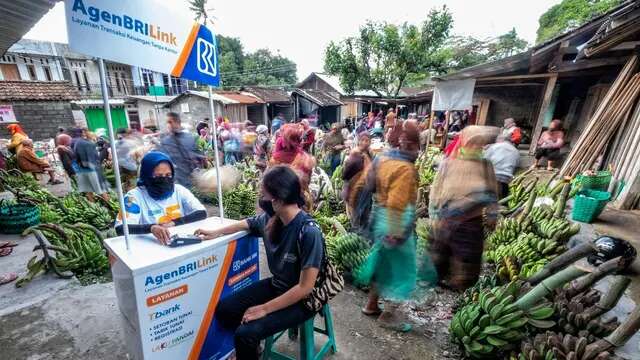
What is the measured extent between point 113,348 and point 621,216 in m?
7.11

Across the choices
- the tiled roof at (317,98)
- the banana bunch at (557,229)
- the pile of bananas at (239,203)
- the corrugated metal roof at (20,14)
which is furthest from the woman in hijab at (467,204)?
the tiled roof at (317,98)

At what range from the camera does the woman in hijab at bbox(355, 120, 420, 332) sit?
282cm

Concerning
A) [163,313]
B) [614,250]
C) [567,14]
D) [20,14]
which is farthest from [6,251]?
[567,14]

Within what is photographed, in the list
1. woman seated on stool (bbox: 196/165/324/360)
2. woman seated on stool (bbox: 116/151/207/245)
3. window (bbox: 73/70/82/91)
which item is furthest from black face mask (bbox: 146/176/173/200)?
window (bbox: 73/70/82/91)

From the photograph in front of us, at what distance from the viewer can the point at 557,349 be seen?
213cm

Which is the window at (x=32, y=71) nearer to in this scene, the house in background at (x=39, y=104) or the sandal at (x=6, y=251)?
the house in background at (x=39, y=104)

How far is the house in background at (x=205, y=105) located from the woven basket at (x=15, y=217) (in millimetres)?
14061

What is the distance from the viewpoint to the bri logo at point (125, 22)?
55.6 inches

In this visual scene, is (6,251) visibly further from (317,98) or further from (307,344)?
(317,98)

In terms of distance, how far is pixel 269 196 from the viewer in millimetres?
1900

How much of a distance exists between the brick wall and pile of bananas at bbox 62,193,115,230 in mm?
11051

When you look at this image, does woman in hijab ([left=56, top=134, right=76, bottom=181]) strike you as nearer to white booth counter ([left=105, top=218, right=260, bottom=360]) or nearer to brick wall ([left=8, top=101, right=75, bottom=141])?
white booth counter ([left=105, top=218, right=260, bottom=360])

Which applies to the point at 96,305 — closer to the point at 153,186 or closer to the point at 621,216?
the point at 153,186

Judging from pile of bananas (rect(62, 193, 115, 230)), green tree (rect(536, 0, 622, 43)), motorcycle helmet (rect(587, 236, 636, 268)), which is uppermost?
green tree (rect(536, 0, 622, 43))
